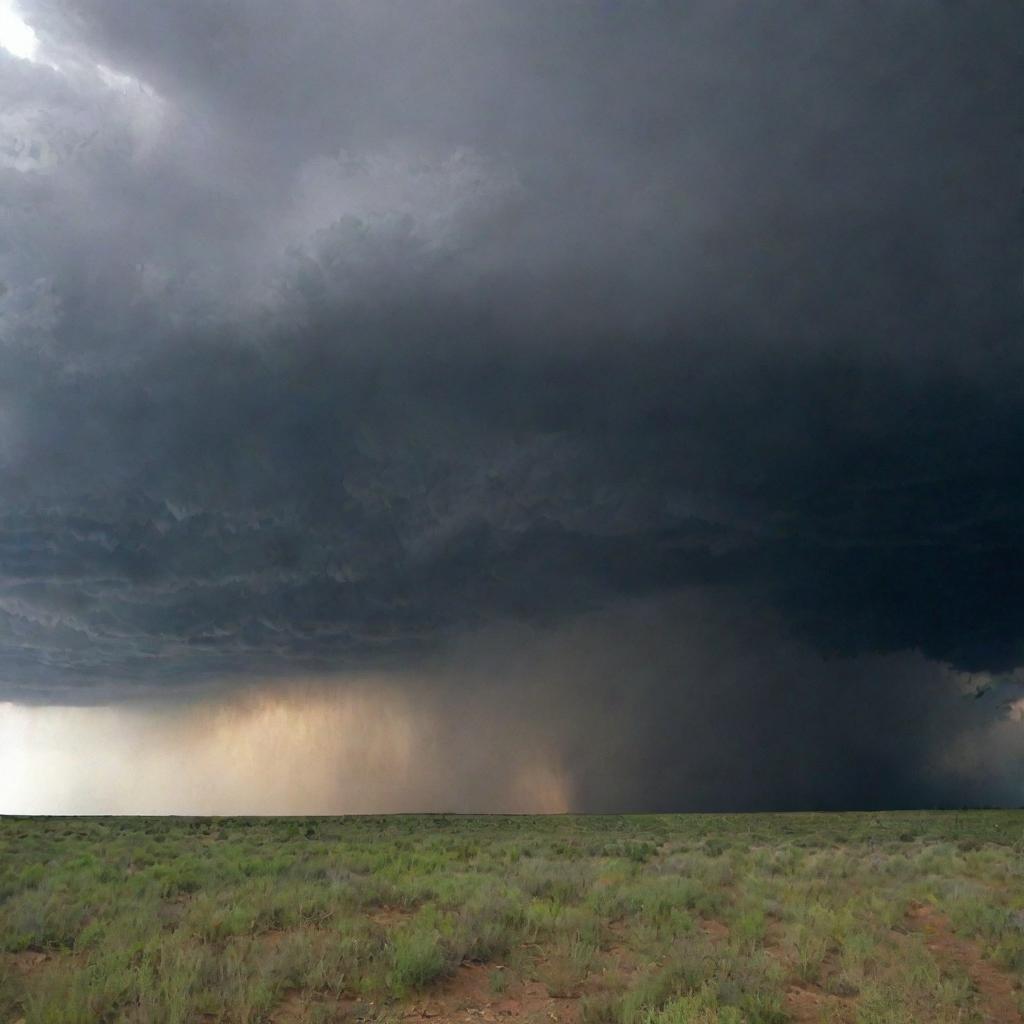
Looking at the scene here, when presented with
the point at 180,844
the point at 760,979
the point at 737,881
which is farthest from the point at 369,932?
the point at 180,844

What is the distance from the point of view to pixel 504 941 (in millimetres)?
14148

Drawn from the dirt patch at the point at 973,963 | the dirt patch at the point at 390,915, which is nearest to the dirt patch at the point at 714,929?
the dirt patch at the point at 973,963

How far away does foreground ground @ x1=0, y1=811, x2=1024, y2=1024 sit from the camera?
1099cm

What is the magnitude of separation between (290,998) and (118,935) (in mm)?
4137

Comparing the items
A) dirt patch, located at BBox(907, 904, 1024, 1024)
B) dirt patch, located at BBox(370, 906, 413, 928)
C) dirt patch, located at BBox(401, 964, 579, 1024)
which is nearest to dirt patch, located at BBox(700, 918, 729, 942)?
dirt patch, located at BBox(907, 904, 1024, 1024)

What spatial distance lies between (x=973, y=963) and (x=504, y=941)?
8.19 m

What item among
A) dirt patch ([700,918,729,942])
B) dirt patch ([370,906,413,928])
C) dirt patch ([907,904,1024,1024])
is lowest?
dirt patch ([907,904,1024,1024])

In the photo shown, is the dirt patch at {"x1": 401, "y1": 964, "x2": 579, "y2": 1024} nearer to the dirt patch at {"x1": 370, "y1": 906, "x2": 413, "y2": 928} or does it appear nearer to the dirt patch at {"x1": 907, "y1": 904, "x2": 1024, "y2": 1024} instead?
the dirt patch at {"x1": 370, "y1": 906, "x2": 413, "y2": 928}

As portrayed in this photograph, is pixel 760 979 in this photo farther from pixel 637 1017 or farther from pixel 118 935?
pixel 118 935

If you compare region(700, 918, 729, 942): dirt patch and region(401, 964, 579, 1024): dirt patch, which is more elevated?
region(700, 918, 729, 942): dirt patch

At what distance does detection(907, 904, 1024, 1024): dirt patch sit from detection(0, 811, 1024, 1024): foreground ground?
0.06 m

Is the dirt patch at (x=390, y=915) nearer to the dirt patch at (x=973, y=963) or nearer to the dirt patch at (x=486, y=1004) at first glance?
the dirt patch at (x=486, y=1004)

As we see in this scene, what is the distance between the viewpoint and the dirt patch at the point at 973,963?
11961 millimetres

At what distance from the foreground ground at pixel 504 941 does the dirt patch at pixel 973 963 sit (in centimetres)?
6
